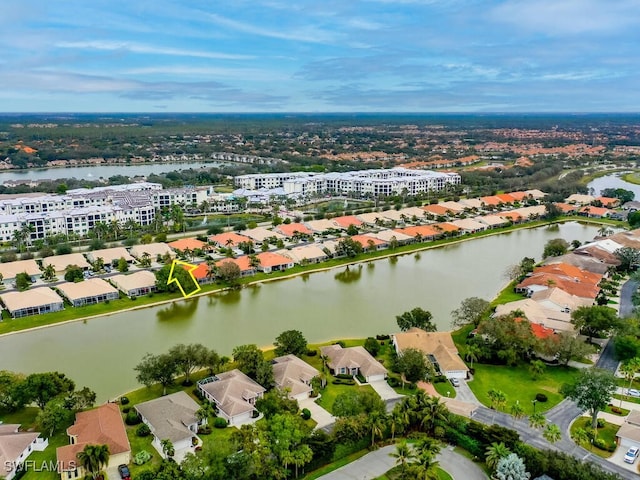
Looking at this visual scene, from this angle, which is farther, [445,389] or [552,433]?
[445,389]

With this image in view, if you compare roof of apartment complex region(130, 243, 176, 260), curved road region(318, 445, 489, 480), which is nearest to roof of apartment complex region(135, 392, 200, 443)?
curved road region(318, 445, 489, 480)

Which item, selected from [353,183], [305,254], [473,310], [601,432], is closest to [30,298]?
[305,254]

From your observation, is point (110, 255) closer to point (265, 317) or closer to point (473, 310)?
point (265, 317)

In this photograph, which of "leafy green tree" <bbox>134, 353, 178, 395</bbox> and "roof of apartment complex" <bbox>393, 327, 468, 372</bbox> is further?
"roof of apartment complex" <bbox>393, 327, 468, 372</bbox>

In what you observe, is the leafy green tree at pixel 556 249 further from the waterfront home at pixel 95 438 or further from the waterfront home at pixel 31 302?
the waterfront home at pixel 31 302

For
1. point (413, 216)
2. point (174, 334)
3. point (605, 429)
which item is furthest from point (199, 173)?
point (605, 429)

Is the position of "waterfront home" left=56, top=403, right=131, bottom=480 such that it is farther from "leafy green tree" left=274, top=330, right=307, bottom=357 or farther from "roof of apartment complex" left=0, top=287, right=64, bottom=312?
"roof of apartment complex" left=0, top=287, right=64, bottom=312
